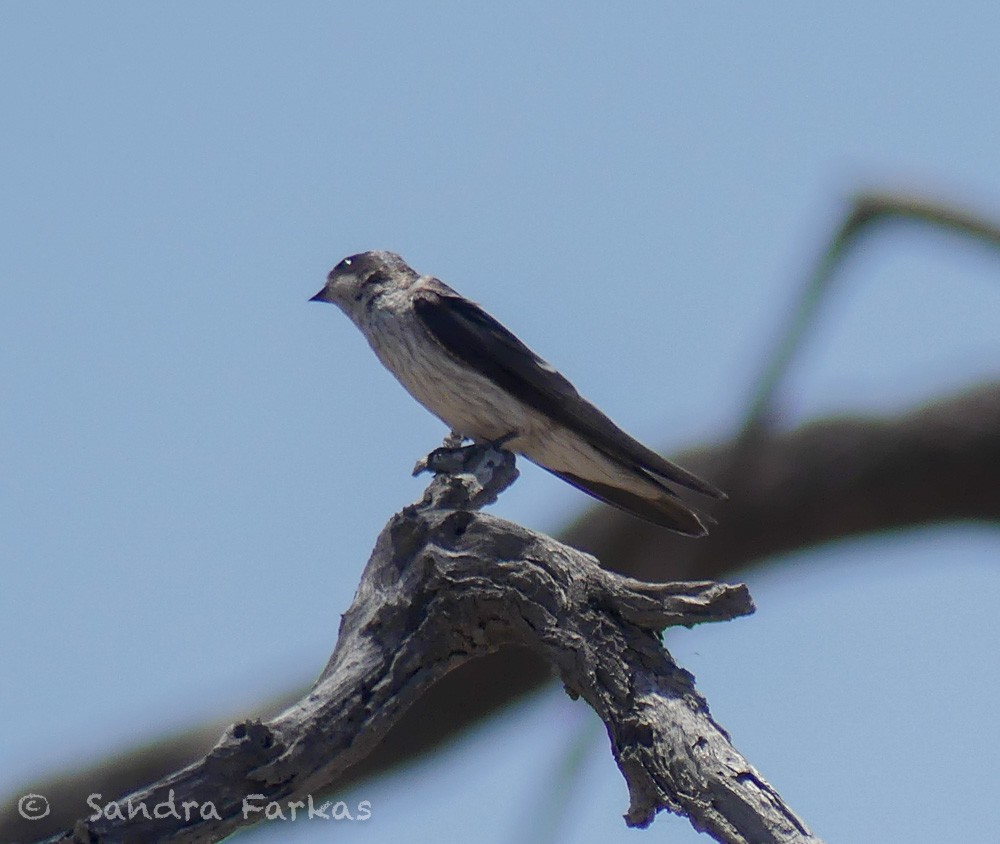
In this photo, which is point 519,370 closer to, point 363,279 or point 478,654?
point 363,279

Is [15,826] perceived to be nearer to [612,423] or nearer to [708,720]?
[612,423]

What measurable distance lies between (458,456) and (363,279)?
4.19ft

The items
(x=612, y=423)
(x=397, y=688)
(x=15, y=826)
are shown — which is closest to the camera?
(x=397, y=688)

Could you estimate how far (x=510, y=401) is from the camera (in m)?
5.12

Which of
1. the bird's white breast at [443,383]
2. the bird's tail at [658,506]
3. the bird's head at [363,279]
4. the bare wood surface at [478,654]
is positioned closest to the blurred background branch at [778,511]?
the bird's tail at [658,506]

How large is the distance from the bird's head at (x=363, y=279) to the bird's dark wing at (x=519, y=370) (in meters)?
0.27

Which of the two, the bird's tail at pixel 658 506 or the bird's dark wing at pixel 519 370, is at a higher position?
the bird's dark wing at pixel 519 370

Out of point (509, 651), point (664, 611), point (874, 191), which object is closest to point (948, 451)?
point (874, 191)

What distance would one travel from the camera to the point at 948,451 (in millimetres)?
5762

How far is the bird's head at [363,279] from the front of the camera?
18.7ft

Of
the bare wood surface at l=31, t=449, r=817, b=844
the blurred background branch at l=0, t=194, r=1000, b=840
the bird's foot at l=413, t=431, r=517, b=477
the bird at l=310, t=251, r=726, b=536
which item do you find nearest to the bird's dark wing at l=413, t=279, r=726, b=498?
the bird at l=310, t=251, r=726, b=536

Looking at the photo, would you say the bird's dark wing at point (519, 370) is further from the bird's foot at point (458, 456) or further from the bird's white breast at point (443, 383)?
the bird's foot at point (458, 456)

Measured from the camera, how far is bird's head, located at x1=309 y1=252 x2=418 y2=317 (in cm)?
571

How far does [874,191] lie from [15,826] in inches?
157
